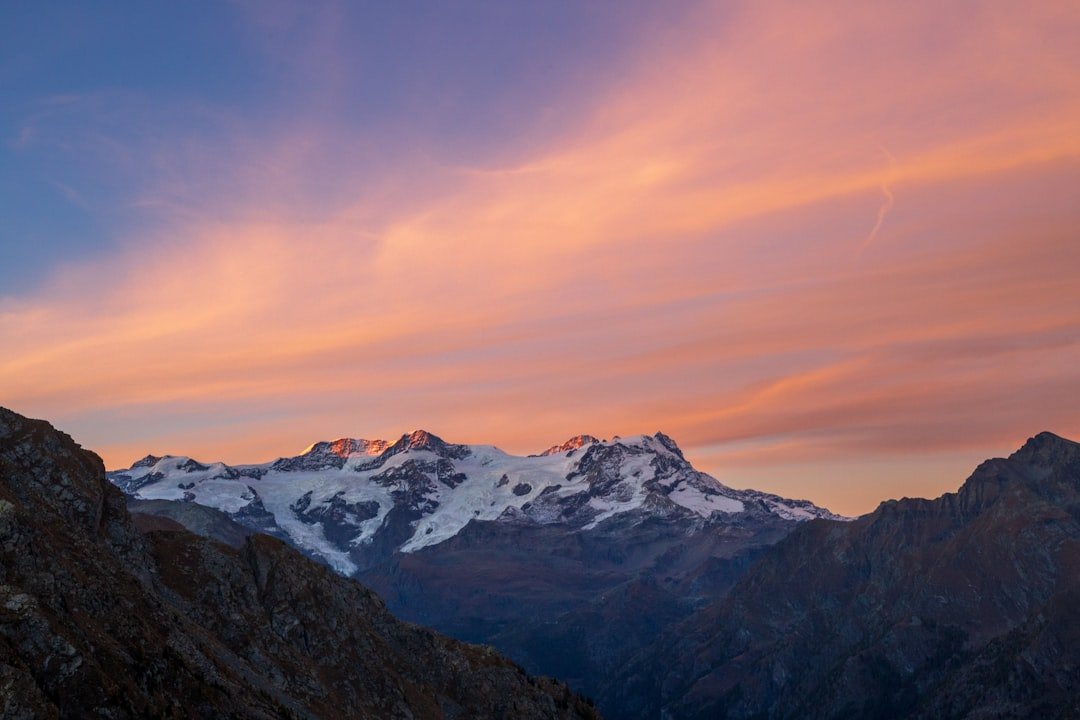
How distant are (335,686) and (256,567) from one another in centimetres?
2543

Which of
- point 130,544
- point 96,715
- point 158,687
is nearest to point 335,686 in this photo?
point 130,544

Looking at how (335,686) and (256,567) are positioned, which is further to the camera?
(256,567)

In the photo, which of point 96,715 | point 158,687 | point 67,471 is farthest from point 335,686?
point 96,715

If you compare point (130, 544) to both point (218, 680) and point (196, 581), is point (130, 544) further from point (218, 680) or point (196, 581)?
point (218, 680)

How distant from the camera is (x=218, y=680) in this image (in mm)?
128500

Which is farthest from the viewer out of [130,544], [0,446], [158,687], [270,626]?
[270,626]

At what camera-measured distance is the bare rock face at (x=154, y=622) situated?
3944 inches

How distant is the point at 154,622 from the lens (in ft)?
421

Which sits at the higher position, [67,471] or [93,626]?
[67,471]

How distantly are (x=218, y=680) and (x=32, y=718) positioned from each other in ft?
131

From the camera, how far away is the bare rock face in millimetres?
100188

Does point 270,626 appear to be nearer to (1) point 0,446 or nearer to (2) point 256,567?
(2) point 256,567

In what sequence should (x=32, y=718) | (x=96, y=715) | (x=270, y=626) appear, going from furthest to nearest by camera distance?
(x=270, y=626) → (x=96, y=715) → (x=32, y=718)

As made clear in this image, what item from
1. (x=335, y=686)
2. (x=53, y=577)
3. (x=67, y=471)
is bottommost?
(x=335, y=686)
